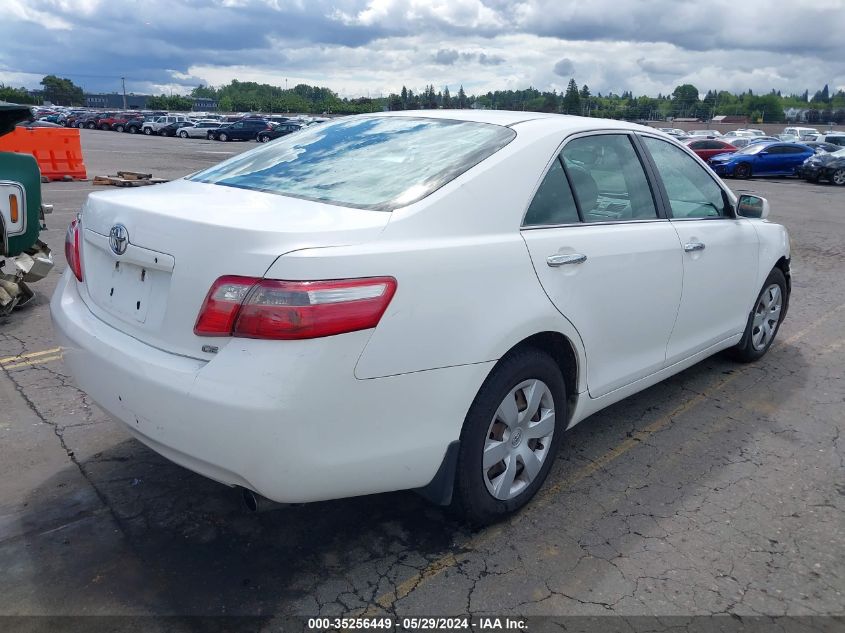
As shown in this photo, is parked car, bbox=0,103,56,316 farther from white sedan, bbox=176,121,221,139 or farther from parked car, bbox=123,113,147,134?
parked car, bbox=123,113,147,134

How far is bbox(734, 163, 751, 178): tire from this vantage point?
26672 mm

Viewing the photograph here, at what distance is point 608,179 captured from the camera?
143 inches

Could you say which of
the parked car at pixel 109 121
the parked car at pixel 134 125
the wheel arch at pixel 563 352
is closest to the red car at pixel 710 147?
the wheel arch at pixel 563 352

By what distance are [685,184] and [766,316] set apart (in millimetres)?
1608

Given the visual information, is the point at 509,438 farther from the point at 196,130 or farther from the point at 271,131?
the point at 196,130

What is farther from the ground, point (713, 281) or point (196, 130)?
point (713, 281)

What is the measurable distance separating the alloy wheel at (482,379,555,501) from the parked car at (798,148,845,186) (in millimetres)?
26219

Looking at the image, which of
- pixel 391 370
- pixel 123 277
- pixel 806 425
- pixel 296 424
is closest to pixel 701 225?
pixel 806 425

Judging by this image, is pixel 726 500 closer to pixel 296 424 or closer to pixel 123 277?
pixel 296 424

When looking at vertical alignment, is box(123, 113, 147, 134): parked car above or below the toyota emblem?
below

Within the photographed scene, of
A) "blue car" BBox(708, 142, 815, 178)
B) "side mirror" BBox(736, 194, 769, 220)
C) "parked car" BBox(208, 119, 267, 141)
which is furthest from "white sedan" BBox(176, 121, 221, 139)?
"side mirror" BBox(736, 194, 769, 220)

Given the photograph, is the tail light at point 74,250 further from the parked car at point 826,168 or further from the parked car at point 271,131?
the parked car at point 271,131

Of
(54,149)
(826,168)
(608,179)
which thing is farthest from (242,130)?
(608,179)

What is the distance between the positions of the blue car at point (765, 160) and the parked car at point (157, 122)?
132 feet
